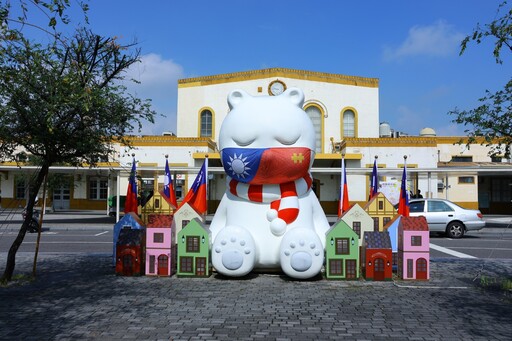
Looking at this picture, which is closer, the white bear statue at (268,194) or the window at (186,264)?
the white bear statue at (268,194)

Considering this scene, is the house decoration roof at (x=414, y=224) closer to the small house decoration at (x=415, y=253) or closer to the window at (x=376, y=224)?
the small house decoration at (x=415, y=253)

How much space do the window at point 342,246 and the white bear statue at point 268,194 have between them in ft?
0.88

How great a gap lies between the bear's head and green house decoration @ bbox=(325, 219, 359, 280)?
3.92ft

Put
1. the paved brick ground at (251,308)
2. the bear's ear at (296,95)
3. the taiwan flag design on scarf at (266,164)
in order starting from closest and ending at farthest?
the paved brick ground at (251,308) → the taiwan flag design on scarf at (266,164) → the bear's ear at (296,95)

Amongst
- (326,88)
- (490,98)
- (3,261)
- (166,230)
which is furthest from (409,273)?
(326,88)

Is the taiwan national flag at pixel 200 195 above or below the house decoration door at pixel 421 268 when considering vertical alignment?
above

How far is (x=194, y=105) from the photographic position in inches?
1195

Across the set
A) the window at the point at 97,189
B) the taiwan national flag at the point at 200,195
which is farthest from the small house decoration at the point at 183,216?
the window at the point at 97,189

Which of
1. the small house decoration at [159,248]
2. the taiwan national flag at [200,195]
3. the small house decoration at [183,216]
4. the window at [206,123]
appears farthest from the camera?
the window at [206,123]

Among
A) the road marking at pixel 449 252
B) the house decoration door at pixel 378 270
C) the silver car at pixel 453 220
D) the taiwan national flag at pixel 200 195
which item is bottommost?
the road marking at pixel 449 252

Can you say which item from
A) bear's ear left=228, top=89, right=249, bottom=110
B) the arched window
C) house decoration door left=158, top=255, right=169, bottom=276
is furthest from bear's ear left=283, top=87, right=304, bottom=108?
the arched window

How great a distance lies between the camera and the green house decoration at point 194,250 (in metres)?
8.70

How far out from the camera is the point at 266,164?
8.27m

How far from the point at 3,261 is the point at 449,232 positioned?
46.2 ft
